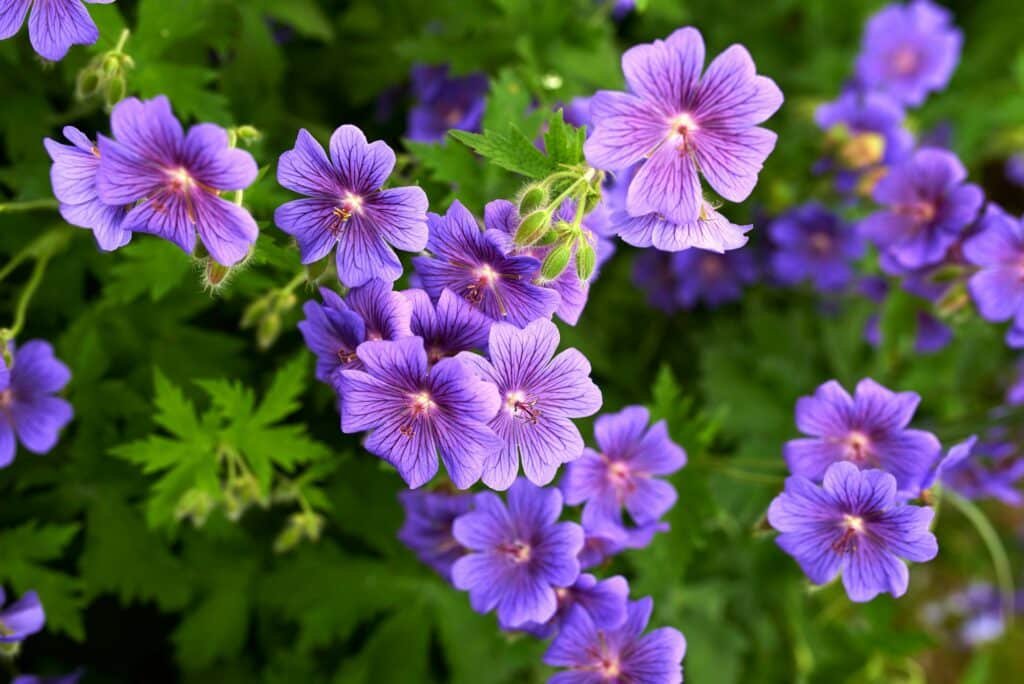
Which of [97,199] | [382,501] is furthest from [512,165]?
[382,501]

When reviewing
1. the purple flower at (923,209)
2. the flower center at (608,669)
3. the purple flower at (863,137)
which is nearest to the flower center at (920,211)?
the purple flower at (923,209)

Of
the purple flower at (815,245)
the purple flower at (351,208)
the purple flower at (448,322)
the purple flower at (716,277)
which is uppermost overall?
the purple flower at (815,245)

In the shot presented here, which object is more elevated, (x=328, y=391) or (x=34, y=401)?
(x=328, y=391)

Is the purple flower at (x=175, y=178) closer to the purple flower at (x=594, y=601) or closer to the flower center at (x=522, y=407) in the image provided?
the flower center at (x=522, y=407)

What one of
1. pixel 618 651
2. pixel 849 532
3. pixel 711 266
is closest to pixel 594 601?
pixel 618 651

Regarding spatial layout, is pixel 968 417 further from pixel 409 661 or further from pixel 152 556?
pixel 152 556

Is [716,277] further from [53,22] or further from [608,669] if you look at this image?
[53,22]

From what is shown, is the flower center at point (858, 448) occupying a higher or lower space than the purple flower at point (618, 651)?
higher
